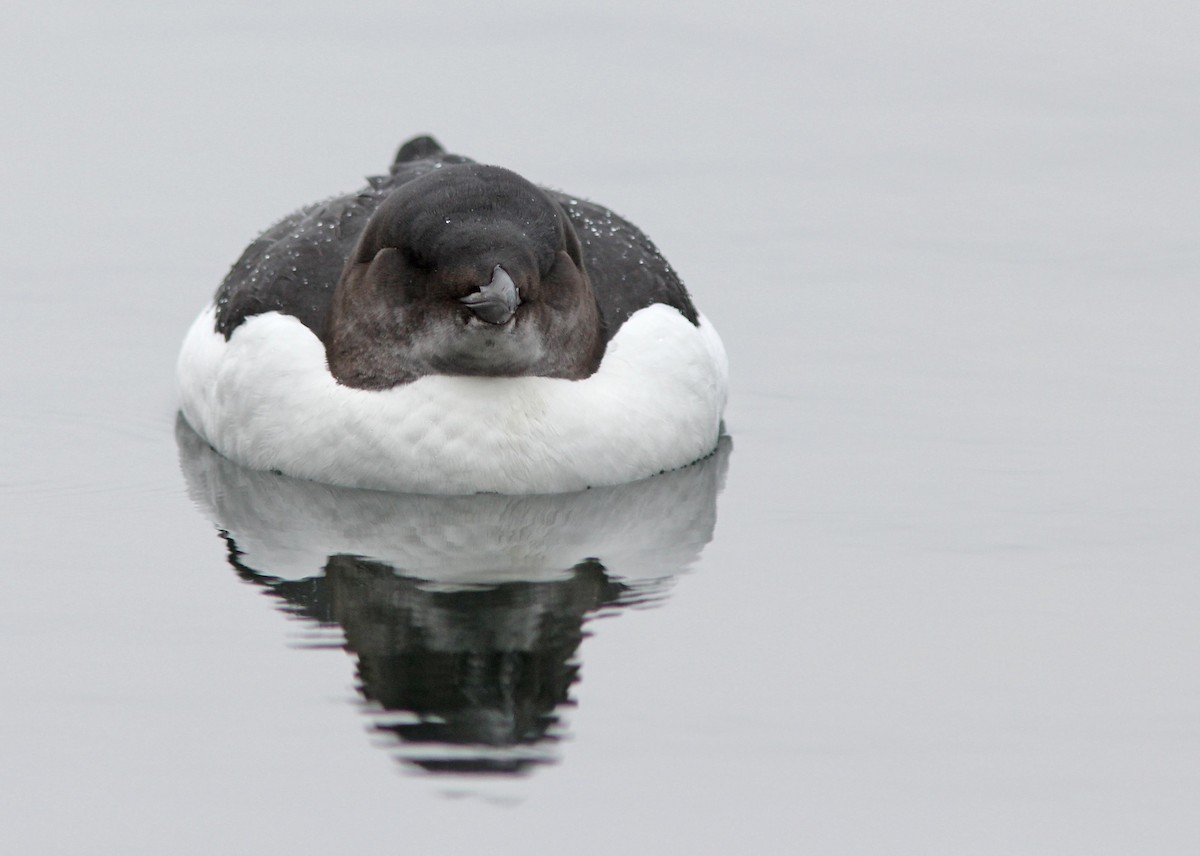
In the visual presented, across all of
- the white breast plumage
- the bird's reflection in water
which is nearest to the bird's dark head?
the white breast plumage

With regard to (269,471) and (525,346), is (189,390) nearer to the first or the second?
(269,471)

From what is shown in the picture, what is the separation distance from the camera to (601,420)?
11.0 metres

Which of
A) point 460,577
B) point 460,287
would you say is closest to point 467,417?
point 460,287

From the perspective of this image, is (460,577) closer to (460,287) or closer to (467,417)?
(467,417)

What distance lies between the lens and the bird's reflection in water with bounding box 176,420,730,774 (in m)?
8.59

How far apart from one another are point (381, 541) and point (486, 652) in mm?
1388

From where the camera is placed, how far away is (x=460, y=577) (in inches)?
391

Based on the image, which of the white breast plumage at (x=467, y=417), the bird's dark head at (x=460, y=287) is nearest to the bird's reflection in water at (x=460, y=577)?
the white breast plumage at (x=467, y=417)

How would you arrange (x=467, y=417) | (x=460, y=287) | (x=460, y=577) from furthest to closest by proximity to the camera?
(x=467, y=417)
(x=460, y=287)
(x=460, y=577)

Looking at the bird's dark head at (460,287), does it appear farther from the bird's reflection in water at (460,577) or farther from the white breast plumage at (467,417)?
the bird's reflection in water at (460,577)

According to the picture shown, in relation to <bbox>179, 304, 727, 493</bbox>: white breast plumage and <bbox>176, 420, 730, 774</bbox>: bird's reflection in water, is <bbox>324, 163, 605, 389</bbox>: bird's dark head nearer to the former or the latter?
<bbox>179, 304, 727, 493</bbox>: white breast plumage

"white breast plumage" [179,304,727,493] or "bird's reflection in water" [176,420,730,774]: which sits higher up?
"white breast plumage" [179,304,727,493]

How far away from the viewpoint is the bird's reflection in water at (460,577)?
8.59m

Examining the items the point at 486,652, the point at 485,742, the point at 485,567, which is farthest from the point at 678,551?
the point at 485,742
